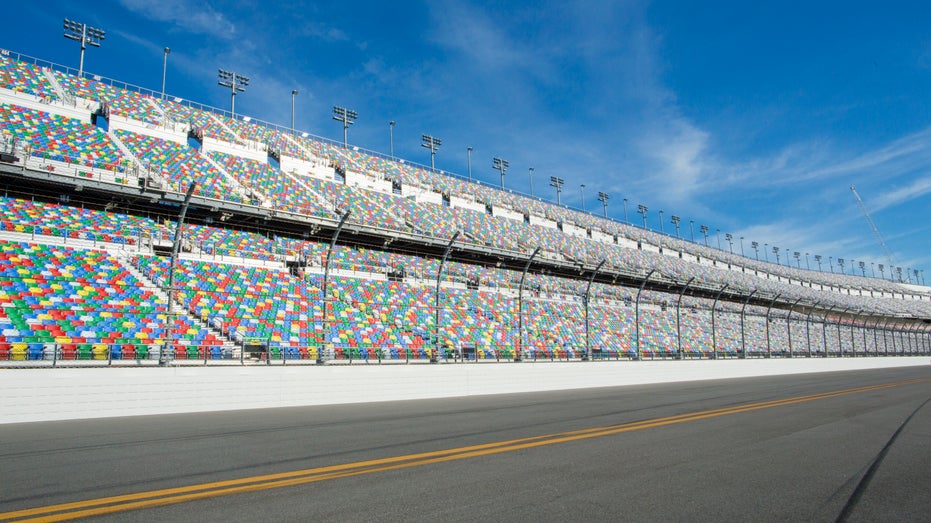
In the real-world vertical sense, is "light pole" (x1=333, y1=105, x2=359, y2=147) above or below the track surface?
above

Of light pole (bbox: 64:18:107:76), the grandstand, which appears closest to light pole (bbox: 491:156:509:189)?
the grandstand

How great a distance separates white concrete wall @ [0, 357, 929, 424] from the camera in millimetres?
10984

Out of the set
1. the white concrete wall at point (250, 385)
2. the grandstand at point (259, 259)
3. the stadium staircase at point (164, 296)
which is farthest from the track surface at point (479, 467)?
the stadium staircase at point (164, 296)

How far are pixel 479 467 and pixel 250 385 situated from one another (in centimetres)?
945

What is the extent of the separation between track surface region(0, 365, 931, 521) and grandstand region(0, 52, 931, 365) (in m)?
6.35

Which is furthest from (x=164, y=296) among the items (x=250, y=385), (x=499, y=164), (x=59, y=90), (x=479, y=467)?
(x=499, y=164)

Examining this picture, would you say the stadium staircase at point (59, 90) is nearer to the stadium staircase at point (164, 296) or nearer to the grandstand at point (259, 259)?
the grandstand at point (259, 259)

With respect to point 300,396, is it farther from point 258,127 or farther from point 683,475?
point 258,127

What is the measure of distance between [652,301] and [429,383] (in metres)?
35.5

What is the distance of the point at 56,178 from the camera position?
25078mm

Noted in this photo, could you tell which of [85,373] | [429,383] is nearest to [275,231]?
[429,383]

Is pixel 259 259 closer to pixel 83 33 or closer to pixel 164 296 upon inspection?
pixel 164 296

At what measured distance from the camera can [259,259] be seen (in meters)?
28.7

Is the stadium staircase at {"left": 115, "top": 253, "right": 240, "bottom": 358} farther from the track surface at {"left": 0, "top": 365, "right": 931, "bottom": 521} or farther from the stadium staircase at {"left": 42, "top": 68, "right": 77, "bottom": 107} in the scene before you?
the stadium staircase at {"left": 42, "top": 68, "right": 77, "bottom": 107}
